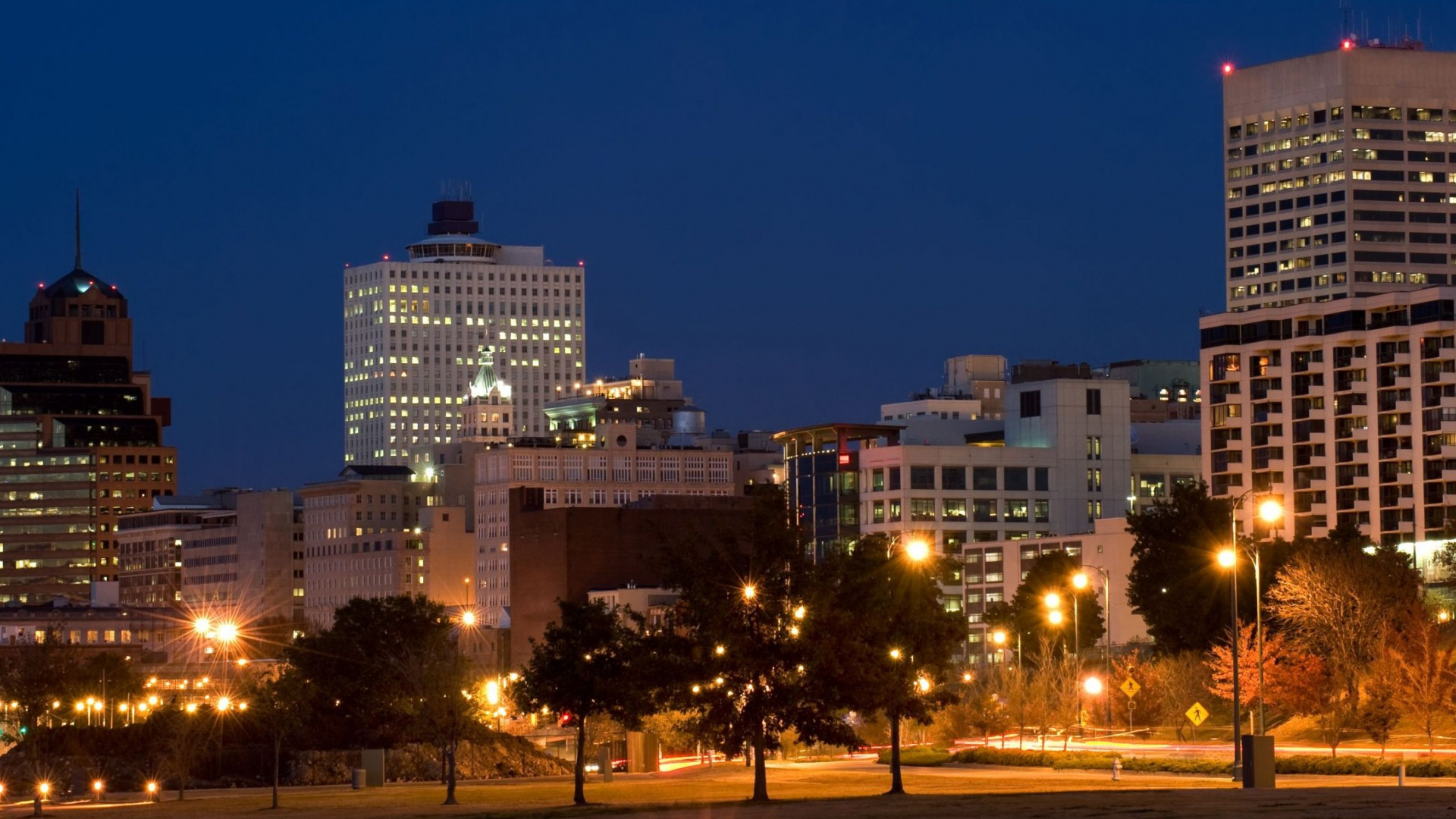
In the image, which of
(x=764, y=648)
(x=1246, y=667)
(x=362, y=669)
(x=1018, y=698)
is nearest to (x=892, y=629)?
(x=764, y=648)

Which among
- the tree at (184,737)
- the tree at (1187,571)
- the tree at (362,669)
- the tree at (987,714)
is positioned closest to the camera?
the tree at (184,737)

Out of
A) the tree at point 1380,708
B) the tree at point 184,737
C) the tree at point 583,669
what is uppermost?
the tree at point 583,669

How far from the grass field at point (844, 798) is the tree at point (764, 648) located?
2.79 m

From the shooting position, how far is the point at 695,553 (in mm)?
94062

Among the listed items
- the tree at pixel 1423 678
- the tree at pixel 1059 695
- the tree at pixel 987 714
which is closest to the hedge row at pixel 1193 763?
the tree at pixel 1423 678

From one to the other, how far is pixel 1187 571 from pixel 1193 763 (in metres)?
67.4

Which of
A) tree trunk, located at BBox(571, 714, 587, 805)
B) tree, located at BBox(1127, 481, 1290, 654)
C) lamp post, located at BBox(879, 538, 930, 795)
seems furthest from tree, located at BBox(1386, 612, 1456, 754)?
tree trunk, located at BBox(571, 714, 587, 805)

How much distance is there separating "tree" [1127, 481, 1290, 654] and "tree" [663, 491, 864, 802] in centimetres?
6511

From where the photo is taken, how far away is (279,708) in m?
132

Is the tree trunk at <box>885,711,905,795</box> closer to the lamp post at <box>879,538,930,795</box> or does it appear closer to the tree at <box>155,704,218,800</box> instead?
the lamp post at <box>879,538,930,795</box>

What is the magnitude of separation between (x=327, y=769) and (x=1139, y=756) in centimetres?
5348

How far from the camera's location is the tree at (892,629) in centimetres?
9125

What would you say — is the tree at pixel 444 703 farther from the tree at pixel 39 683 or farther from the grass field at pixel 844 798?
the tree at pixel 39 683

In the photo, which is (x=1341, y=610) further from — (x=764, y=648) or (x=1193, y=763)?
(x=764, y=648)
